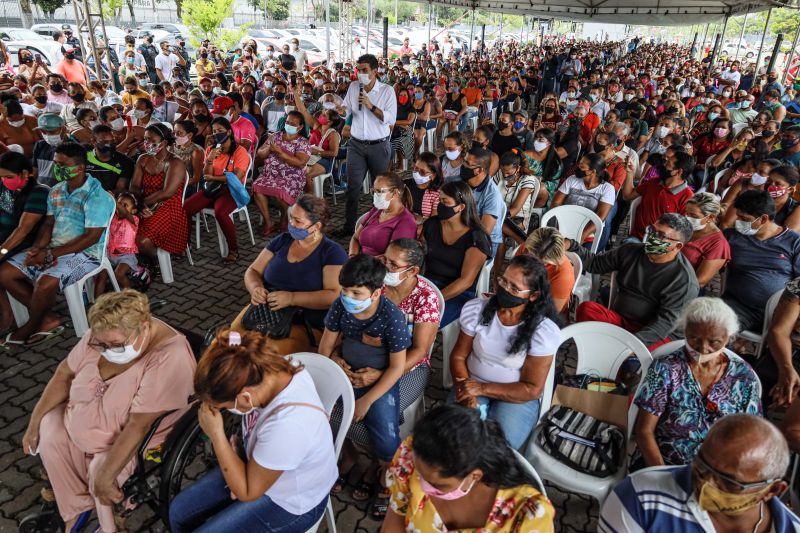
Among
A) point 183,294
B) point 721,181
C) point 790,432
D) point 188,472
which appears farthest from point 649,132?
point 188,472

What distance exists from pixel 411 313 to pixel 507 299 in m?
0.60

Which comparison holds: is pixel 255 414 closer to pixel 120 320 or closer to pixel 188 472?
pixel 120 320

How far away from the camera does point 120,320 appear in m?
2.27

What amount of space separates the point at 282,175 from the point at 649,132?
5.30m

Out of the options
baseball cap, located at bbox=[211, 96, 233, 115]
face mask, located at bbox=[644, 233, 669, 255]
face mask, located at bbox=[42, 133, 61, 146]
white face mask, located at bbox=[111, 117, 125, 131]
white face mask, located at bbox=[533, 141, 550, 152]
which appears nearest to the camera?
face mask, located at bbox=[644, 233, 669, 255]

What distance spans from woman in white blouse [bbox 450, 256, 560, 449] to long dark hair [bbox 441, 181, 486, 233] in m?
1.05

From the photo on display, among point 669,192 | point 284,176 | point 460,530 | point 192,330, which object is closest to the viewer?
point 460,530

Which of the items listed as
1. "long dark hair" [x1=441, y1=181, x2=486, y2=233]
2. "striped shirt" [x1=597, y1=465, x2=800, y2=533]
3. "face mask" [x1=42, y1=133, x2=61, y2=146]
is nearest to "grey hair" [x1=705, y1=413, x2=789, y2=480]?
"striped shirt" [x1=597, y1=465, x2=800, y2=533]

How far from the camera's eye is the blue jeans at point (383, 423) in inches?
104

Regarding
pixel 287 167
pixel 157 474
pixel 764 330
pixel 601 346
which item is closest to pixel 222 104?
pixel 287 167

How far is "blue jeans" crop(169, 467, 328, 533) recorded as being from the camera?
2025 mm

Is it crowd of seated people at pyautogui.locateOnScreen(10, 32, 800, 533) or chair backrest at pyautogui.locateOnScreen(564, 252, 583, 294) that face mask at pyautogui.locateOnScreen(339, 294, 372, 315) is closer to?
crowd of seated people at pyautogui.locateOnScreen(10, 32, 800, 533)

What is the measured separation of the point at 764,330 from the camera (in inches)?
131

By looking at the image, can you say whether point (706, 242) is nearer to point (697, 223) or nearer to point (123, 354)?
point (697, 223)
